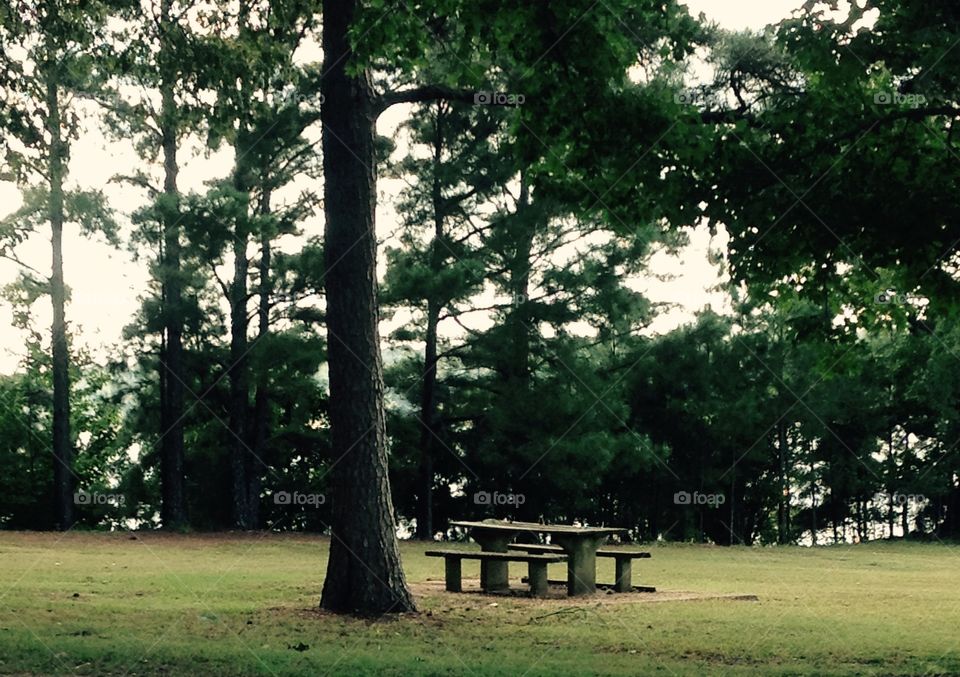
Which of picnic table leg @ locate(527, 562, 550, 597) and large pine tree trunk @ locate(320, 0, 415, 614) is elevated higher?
large pine tree trunk @ locate(320, 0, 415, 614)

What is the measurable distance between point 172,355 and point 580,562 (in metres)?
20.0

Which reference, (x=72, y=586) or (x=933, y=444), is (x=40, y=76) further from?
(x=933, y=444)

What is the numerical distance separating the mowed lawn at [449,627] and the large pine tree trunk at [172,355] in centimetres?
1143

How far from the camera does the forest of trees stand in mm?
10555

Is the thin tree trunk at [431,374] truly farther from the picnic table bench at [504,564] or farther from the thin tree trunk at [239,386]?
the picnic table bench at [504,564]

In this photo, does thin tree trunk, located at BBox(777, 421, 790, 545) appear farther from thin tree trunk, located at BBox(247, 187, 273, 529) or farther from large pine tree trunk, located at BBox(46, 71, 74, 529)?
large pine tree trunk, located at BBox(46, 71, 74, 529)

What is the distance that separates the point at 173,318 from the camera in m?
30.5

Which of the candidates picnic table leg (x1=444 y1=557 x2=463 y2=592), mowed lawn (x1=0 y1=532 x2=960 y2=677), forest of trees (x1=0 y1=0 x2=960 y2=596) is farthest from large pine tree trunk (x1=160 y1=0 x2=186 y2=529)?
picnic table leg (x1=444 y1=557 x2=463 y2=592)

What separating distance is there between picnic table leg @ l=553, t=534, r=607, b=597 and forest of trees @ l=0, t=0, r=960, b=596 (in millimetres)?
3384

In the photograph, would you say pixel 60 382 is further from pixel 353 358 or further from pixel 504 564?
pixel 353 358

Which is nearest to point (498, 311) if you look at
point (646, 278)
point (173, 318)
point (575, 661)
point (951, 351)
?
point (646, 278)

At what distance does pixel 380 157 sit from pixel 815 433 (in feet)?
60.8

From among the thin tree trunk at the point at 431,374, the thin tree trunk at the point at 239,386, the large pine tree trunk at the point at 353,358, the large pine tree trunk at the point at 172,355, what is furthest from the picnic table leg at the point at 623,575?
the thin tree trunk at the point at 239,386

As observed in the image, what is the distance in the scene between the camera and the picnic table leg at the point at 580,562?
1491cm
